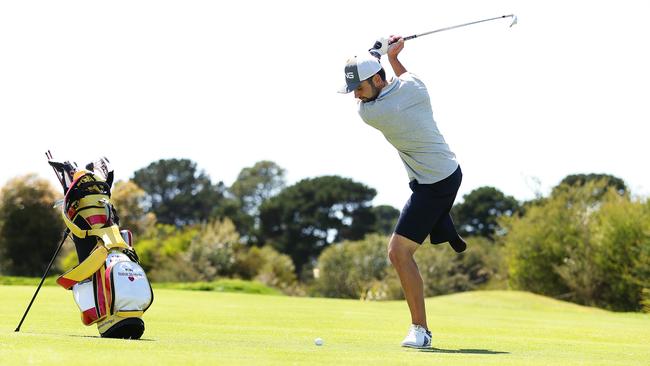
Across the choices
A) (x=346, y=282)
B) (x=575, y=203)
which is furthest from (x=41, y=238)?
(x=575, y=203)

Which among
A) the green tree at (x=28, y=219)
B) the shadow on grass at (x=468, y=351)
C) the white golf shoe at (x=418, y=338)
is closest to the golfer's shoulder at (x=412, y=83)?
the white golf shoe at (x=418, y=338)

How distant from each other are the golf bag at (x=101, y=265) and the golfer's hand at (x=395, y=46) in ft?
9.44

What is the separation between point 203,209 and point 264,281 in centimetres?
Result: 5503

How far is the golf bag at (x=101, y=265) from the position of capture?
816 cm

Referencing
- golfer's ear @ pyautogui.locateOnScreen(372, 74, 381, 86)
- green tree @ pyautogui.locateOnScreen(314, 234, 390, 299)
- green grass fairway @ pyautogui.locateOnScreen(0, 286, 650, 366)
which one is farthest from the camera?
green tree @ pyautogui.locateOnScreen(314, 234, 390, 299)

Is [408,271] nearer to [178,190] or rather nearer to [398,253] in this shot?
[398,253]

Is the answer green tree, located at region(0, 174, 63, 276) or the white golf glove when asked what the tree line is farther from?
the white golf glove

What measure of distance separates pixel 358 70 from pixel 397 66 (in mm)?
619

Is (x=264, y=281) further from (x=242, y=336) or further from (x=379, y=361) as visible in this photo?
(x=379, y=361)

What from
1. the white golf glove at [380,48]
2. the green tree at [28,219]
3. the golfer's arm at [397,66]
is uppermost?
the green tree at [28,219]

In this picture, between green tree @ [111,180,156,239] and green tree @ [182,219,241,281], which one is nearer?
green tree @ [182,219,241,281]

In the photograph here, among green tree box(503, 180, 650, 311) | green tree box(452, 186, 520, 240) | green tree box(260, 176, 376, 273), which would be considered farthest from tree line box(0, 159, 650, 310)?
green tree box(452, 186, 520, 240)

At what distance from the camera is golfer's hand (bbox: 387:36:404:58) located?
866cm

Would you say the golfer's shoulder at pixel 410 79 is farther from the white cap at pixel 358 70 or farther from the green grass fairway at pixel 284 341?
the green grass fairway at pixel 284 341
